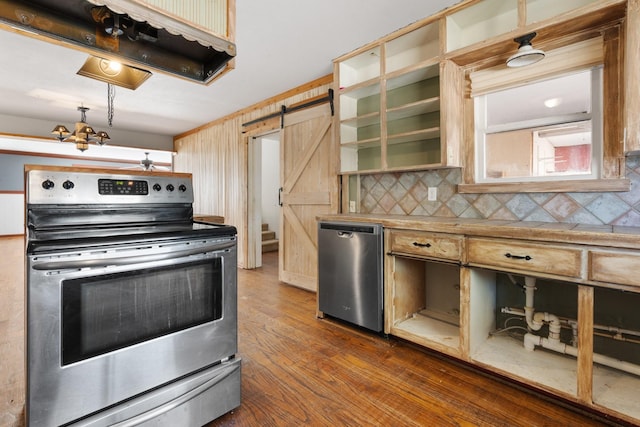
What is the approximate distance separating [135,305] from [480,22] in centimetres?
289

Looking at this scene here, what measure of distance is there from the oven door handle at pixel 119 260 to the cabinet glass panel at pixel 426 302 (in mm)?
1449

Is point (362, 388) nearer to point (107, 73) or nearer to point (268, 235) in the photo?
point (107, 73)

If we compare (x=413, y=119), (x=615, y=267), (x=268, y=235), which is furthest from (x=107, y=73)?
(x=268, y=235)

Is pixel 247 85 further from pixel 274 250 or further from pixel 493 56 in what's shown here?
pixel 274 250

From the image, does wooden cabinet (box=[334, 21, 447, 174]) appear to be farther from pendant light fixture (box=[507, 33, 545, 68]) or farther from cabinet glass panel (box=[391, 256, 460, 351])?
cabinet glass panel (box=[391, 256, 460, 351])

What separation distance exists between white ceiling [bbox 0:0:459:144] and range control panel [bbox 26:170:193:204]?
149 cm

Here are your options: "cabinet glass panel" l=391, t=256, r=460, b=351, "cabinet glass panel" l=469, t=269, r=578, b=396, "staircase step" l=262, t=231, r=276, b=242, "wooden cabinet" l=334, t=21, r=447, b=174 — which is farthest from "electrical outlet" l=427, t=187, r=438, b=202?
"staircase step" l=262, t=231, r=276, b=242

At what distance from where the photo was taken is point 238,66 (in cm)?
335

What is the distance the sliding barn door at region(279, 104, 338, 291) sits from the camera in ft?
11.6

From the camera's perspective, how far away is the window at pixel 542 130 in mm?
1962

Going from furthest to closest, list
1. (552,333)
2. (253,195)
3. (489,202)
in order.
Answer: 1. (253,195)
2. (489,202)
3. (552,333)

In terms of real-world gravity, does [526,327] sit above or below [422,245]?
below

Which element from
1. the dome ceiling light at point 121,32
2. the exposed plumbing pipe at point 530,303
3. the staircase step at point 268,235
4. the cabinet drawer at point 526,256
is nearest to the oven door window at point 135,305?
the dome ceiling light at point 121,32

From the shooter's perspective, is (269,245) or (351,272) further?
(269,245)
